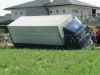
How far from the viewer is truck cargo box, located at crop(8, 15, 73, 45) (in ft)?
64.2

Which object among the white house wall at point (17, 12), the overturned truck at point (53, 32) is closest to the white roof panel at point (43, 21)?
the overturned truck at point (53, 32)

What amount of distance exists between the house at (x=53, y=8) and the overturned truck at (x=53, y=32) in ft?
62.1

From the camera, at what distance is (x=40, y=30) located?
20422 millimetres

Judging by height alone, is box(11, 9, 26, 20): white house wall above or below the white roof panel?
below

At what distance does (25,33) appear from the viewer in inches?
843

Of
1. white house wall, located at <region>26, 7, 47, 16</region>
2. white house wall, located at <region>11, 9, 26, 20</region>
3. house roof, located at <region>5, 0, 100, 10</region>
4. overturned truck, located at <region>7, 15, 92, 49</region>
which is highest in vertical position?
overturned truck, located at <region>7, 15, 92, 49</region>

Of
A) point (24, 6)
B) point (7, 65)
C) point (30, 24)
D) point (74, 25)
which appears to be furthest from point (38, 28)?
point (24, 6)

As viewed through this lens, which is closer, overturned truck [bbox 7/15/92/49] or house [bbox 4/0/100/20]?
overturned truck [bbox 7/15/92/49]

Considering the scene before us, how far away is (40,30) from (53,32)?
4.04 ft

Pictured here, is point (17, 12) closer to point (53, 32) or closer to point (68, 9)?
point (68, 9)

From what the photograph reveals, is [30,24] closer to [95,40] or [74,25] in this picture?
[74,25]

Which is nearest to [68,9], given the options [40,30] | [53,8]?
[53,8]

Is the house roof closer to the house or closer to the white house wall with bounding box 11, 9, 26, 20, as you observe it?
the house

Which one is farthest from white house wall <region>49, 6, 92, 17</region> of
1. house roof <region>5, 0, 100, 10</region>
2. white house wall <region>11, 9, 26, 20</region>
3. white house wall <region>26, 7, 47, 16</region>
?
white house wall <region>11, 9, 26, 20</region>
